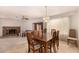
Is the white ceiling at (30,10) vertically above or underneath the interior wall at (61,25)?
above

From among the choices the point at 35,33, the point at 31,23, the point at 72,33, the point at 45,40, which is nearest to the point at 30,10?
the point at 31,23

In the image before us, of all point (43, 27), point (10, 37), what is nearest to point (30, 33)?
point (43, 27)

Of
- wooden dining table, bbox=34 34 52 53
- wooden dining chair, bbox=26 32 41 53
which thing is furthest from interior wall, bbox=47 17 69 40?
wooden dining chair, bbox=26 32 41 53

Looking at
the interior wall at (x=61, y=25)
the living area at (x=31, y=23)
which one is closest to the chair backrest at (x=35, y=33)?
the living area at (x=31, y=23)

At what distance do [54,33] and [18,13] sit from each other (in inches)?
33.4

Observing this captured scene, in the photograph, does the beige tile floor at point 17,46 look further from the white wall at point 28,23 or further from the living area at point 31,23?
the white wall at point 28,23

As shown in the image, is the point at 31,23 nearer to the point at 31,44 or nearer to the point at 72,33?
the point at 31,44

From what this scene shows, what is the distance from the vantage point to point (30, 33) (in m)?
1.91

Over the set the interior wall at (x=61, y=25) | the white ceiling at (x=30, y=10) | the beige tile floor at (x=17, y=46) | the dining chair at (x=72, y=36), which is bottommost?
the beige tile floor at (x=17, y=46)

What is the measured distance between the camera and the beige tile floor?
6.11 feet

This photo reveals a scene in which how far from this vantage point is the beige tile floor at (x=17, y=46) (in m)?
1.86

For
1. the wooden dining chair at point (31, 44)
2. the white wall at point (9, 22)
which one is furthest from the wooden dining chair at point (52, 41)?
the white wall at point (9, 22)

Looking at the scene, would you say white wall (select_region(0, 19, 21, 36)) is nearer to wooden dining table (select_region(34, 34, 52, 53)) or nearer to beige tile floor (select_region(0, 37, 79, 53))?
beige tile floor (select_region(0, 37, 79, 53))

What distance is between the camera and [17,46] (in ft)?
6.11
